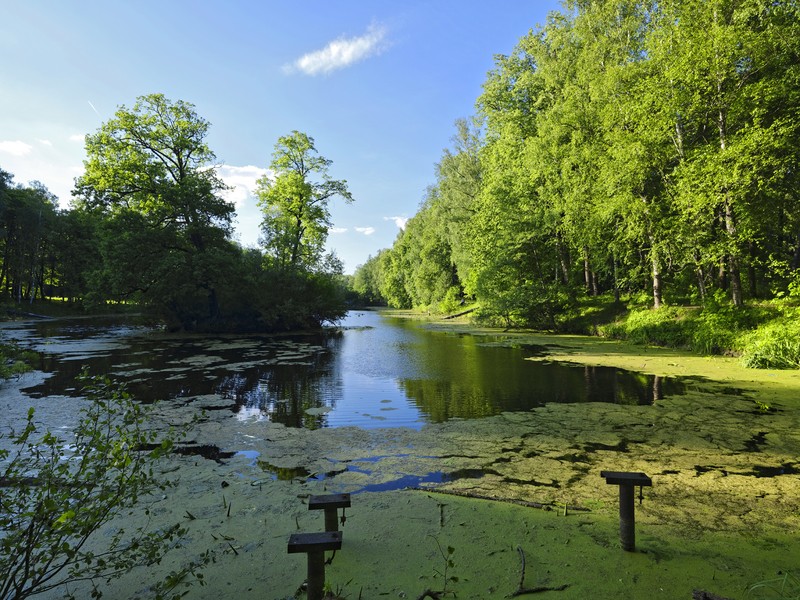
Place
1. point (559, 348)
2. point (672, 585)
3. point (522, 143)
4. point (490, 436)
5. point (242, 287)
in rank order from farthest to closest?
point (522, 143), point (242, 287), point (559, 348), point (490, 436), point (672, 585)

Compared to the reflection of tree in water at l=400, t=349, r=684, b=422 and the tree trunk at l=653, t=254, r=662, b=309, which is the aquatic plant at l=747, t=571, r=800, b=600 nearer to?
the reflection of tree in water at l=400, t=349, r=684, b=422

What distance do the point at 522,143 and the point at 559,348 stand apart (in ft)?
48.2

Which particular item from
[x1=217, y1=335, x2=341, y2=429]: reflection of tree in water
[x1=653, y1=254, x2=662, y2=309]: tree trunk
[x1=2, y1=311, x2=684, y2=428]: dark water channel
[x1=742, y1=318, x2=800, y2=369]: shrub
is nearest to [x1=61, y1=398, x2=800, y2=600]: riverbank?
[x1=217, y1=335, x2=341, y2=429]: reflection of tree in water

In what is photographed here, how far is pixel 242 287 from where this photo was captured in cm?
2402

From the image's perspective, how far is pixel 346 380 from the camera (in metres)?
11.5

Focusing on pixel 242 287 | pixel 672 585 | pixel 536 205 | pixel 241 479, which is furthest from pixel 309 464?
pixel 536 205

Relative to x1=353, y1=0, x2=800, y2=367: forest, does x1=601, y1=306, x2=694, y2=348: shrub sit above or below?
below

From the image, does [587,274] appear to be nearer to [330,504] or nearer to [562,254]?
[562,254]

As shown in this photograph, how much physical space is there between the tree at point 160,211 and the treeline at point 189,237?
0.17ft

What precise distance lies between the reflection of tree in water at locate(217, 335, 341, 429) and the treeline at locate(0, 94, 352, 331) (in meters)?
10.6

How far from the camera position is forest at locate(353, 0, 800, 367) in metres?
13.9

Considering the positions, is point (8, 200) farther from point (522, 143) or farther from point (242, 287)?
point (522, 143)

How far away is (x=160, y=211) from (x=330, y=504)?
2419 centimetres

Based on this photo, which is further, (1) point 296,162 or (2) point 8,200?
(2) point 8,200
